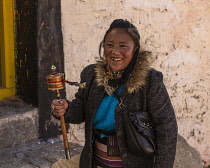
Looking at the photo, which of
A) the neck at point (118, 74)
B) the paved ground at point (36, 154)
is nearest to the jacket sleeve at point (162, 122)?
the neck at point (118, 74)

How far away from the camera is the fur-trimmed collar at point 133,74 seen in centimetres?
201

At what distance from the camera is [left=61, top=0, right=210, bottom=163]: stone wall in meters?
3.37

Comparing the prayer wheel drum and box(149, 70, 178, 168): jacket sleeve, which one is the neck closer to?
box(149, 70, 178, 168): jacket sleeve

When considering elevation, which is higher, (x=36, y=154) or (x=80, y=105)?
(x=80, y=105)

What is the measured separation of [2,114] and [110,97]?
53.3 inches

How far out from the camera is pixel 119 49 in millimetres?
2020

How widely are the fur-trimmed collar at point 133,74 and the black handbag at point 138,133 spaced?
0.48ft

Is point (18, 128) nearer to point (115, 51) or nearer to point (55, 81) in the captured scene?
point (55, 81)

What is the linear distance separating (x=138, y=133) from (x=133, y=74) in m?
0.35

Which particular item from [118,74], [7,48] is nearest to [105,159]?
[118,74]

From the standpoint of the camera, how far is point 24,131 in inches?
123

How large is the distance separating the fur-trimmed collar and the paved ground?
106 centimetres

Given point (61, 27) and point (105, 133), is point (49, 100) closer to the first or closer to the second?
point (61, 27)

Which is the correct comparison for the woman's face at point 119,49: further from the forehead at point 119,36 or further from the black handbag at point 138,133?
the black handbag at point 138,133
